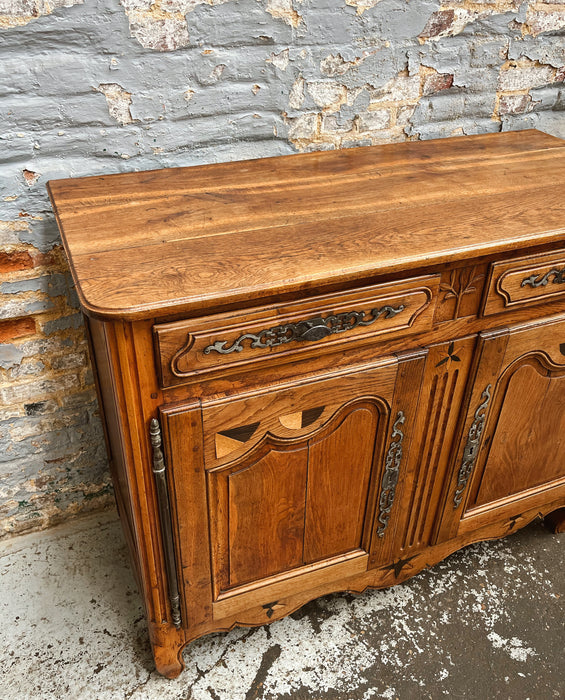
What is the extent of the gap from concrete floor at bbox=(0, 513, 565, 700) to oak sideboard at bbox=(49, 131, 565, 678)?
0.15 m

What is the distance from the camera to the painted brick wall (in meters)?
1.52

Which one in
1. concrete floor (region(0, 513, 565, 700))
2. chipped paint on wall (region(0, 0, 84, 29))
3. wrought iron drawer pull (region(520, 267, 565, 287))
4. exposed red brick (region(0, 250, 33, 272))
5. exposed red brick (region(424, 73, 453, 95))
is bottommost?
concrete floor (region(0, 513, 565, 700))

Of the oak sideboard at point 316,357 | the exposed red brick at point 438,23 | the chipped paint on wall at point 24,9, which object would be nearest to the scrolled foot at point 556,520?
the oak sideboard at point 316,357

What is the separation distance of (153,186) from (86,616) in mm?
1274

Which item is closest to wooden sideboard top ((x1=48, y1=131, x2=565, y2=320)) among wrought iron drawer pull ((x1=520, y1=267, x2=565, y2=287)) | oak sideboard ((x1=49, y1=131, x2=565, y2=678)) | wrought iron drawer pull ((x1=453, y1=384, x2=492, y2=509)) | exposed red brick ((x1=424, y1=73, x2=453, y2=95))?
oak sideboard ((x1=49, y1=131, x2=565, y2=678))

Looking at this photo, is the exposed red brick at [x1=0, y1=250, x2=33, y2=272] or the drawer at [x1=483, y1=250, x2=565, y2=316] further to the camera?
the exposed red brick at [x1=0, y1=250, x2=33, y2=272]

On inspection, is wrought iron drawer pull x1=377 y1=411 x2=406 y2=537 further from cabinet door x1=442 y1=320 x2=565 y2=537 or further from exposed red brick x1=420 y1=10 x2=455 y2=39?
exposed red brick x1=420 y1=10 x2=455 y2=39

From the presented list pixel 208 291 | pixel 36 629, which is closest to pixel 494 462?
pixel 208 291

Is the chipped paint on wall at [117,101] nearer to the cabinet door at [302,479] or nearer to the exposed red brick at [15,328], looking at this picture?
the exposed red brick at [15,328]

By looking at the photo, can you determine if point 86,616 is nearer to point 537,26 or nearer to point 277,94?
point 277,94

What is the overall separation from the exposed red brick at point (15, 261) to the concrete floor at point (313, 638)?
3.13 ft

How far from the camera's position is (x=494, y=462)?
1752mm

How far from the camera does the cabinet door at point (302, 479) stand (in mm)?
1339

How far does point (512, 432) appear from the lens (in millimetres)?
1716
